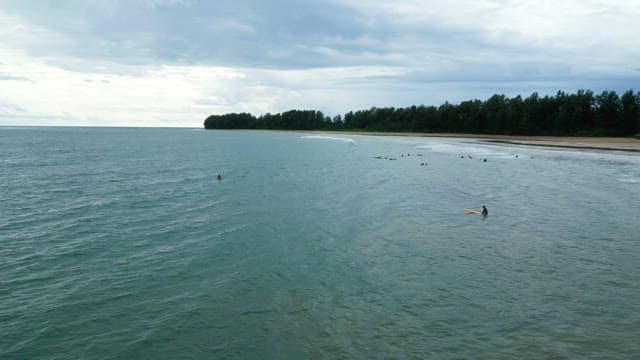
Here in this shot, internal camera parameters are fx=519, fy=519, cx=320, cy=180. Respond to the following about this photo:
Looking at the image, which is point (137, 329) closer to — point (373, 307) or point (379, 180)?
point (373, 307)

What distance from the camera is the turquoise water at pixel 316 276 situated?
48.4 ft

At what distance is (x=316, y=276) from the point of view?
821 inches

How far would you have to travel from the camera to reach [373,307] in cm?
1748

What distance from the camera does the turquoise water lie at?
48.4 feet

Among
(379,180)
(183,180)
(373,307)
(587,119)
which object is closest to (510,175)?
(379,180)

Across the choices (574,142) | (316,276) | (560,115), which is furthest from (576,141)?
(316,276)

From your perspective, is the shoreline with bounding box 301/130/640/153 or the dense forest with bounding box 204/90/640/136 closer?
the shoreline with bounding box 301/130/640/153

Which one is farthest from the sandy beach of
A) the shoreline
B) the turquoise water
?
the turquoise water

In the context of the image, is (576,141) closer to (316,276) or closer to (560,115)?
(560,115)

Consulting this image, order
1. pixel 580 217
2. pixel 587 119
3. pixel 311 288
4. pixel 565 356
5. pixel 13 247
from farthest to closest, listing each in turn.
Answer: pixel 587 119 < pixel 580 217 < pixel 13 247 < pixel 311 288 < pixel 565 356

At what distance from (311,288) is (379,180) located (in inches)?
1438

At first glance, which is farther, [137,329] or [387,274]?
[387,274]

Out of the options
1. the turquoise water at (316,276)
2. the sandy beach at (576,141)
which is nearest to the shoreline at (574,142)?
the sandy beach at (576,141)

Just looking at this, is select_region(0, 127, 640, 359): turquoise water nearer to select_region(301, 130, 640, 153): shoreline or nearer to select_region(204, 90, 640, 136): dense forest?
select_region(301, 130, 640, 153): shoreline
